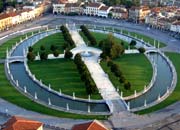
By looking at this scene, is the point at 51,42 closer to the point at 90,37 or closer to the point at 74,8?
the point at 90,37

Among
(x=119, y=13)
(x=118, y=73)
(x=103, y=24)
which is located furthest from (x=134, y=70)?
(x=119, y=13)

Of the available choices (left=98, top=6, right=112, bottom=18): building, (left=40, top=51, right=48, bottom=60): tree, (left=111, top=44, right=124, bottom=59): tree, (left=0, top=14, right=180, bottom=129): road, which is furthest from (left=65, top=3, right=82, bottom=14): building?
(left=40, top=51, right=48, bottom=60): tree

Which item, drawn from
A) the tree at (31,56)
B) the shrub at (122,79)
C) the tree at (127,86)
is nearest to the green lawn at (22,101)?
the tree at (127,86)

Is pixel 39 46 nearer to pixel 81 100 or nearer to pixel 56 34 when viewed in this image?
pixel 56 34

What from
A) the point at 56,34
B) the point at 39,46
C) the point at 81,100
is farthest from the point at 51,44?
the point at 81,100

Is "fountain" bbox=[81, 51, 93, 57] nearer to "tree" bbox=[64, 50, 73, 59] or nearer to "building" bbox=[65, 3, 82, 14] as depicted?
"tree" bbox=[64, 50, 73, 59]

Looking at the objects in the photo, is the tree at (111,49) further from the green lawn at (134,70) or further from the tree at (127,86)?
the tree at (127,86)
